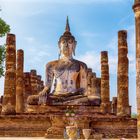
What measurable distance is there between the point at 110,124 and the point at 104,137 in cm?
62

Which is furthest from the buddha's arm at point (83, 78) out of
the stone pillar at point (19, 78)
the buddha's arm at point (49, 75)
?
the stone pillar at point (19, 78)

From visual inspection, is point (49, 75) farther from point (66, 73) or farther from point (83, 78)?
point (83, 78)

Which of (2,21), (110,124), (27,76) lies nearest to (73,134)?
(110,124)

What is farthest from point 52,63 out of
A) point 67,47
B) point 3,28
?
point 3,28

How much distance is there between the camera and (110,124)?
18625mm

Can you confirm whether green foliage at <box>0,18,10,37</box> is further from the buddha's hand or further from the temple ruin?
the buddha's hand

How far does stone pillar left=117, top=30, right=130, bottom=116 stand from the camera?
70.9 ft

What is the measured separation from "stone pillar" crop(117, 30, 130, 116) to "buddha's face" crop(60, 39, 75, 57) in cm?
397

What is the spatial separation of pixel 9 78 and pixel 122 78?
5.41 m

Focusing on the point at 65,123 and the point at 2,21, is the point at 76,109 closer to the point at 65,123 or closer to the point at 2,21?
the point at 65,123

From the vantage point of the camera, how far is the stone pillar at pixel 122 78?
21.6 meters

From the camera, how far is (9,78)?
854 inches

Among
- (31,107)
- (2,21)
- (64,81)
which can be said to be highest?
(2,21)

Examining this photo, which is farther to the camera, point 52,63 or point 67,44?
point 67,44
